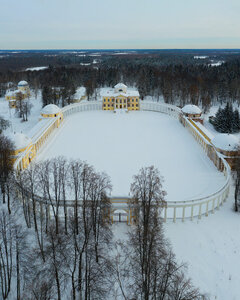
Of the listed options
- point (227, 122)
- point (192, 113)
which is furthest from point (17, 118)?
point (227, 122)

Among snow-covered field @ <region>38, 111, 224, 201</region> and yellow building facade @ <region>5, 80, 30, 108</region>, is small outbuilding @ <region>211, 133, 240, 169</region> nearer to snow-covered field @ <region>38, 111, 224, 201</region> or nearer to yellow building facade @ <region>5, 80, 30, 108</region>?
snow-covered field @ <region>38, 111, 224, 201</region>

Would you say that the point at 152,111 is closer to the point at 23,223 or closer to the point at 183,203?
the point at 183,203

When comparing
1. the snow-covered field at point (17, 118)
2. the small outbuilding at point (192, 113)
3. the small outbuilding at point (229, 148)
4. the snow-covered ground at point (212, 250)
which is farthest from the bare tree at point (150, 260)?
the snow-covered field at point (17, 118)

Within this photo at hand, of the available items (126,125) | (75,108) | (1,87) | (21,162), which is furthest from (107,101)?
(1,87)

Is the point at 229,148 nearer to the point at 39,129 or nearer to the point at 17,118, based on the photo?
Result: the point at 39,129

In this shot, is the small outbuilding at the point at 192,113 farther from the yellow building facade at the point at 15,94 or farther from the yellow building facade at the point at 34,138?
the yellow building facade at the point at 15,94

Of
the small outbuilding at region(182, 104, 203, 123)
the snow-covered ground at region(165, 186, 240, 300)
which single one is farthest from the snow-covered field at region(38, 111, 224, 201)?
the snow-covered ground at region(165, 186, 240, 300)

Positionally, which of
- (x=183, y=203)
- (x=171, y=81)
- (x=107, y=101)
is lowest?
(x=183, y=203)

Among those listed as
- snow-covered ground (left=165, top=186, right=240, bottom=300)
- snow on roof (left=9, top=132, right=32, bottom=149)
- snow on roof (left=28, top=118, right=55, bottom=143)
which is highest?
snow on roof (left=9, top=132, right=32, bottom=149)
